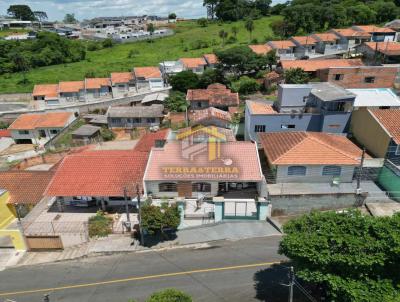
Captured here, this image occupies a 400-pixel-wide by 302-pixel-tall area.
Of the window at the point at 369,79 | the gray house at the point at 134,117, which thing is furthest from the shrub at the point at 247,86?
the window at the point at 369,79

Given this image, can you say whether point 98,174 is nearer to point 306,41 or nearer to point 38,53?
point 306,41

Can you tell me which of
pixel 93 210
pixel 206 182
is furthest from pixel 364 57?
pixel 93 210

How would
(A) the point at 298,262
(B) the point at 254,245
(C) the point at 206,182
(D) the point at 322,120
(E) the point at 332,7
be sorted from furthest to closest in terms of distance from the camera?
(E) the point at 332,7
(D) the point at 322,120
(C) the point at 206,182
(B) the point at 254,245
(A) the point at 298,262

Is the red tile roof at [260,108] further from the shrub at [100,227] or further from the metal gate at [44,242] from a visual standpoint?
the metal gate at [44,242]

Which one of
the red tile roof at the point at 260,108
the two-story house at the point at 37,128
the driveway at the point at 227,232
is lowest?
the two-story house at the point at 37,128

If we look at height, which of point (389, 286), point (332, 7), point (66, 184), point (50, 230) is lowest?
point (50, 230)

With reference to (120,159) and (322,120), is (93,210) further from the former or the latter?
(322,120)

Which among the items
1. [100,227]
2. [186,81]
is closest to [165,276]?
[100,227]

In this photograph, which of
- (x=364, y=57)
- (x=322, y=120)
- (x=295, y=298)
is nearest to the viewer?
(x=295, y=298)
